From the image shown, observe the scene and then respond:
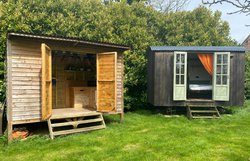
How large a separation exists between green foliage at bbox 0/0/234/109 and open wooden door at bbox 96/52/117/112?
3.79 metres

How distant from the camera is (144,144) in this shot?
6.66m

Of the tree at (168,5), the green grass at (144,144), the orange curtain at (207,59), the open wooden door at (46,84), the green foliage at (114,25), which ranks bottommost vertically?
the green grass at (144,144)

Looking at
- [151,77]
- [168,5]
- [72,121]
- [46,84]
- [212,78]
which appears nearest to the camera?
[46,84]

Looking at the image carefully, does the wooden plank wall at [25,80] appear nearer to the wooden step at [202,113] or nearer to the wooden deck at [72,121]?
the wooden deck at [72,121]

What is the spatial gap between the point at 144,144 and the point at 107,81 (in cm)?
311

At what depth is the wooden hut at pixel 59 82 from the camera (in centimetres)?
704

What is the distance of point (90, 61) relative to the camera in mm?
11781

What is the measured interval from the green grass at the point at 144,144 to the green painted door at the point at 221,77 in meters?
1.99

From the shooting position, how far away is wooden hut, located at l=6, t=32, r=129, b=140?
23.1ft

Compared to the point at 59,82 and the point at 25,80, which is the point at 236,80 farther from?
the point at 25,80

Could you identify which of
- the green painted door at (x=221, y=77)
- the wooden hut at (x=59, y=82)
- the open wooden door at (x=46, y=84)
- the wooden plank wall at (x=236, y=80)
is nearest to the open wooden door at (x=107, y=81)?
the wooden hut at (x=59, y=82)

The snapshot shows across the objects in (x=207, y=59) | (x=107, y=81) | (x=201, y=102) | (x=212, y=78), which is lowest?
(x=201, y=102)

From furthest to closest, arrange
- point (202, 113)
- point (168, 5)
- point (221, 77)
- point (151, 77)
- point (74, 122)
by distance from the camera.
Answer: point (168, 5), point (151, 77), point (202, 113), point (221, 77), point (74, 122)

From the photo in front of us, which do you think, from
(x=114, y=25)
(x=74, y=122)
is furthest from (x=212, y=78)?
(x=74, y=122)
